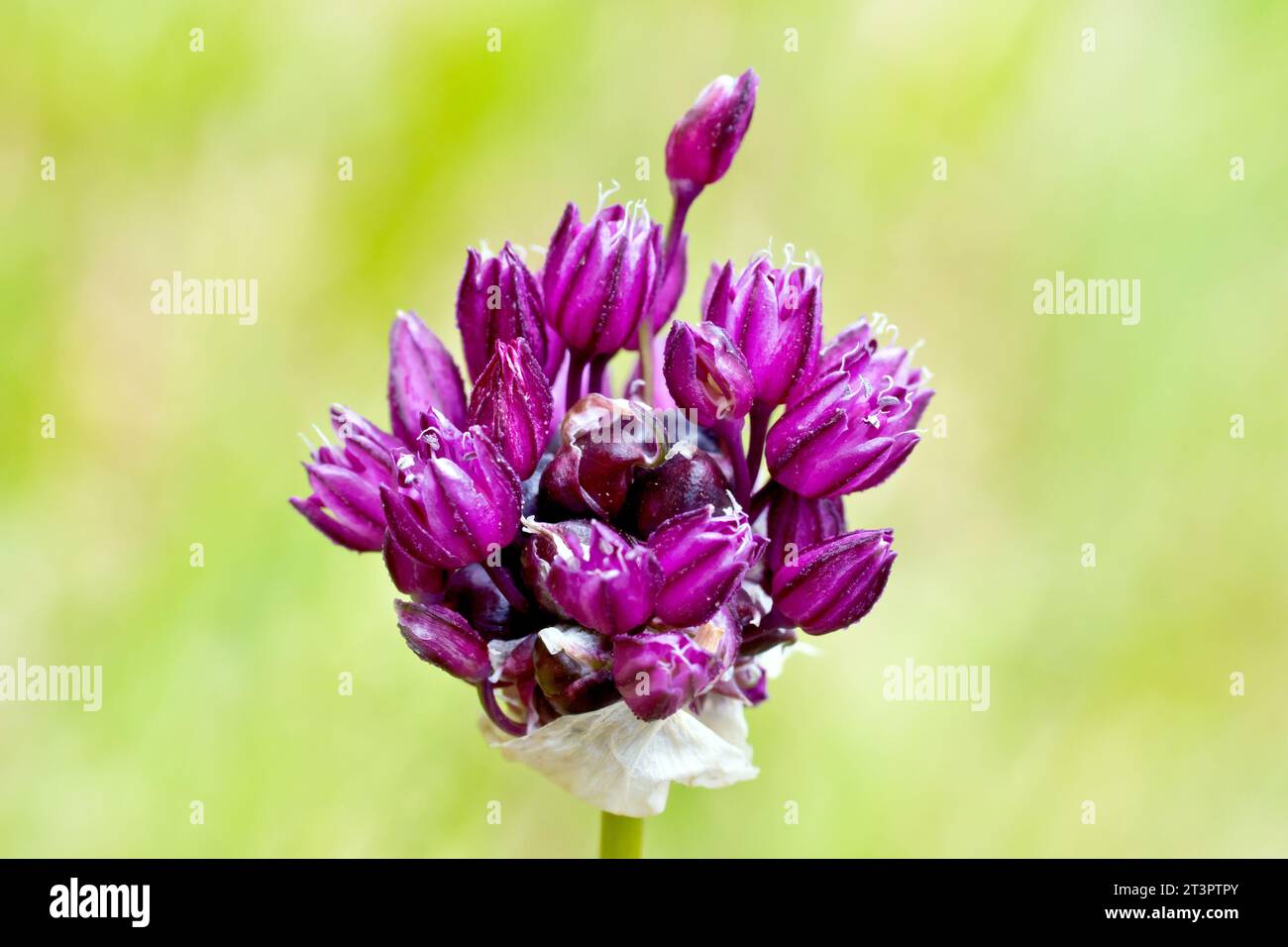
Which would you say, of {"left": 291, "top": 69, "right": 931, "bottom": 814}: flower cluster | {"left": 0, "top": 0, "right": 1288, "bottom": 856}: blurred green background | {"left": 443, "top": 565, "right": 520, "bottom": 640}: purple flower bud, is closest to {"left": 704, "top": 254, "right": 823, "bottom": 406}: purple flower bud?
{"left": 291, "top": 69, "right": 931, "bottom": 814}: flower cluster

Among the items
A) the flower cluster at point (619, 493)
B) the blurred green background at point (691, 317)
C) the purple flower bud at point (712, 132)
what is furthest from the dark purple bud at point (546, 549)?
the blurred green background at point (691, 317)

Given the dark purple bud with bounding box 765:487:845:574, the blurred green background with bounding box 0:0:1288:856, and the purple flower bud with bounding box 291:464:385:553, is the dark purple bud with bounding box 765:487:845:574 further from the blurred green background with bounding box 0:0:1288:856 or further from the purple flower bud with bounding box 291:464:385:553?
the blurred green background with bounding box 0:0:1288:856

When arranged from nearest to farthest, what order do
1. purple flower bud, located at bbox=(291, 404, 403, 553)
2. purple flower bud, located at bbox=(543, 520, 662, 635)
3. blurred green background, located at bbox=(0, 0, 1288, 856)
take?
purple flower bud, located at bbox=(543, 520, 662, 635) → purple flower bud, located at bbox=(291, 404, 403, 553) → blurred green background, located at bbox=(0, 0, 1288, 856)

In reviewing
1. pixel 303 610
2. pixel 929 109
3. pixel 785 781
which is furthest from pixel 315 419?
pixel 929 109

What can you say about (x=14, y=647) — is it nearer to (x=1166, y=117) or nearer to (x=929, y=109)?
(x=929, y=109)

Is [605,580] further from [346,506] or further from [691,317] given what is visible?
[691,317]
